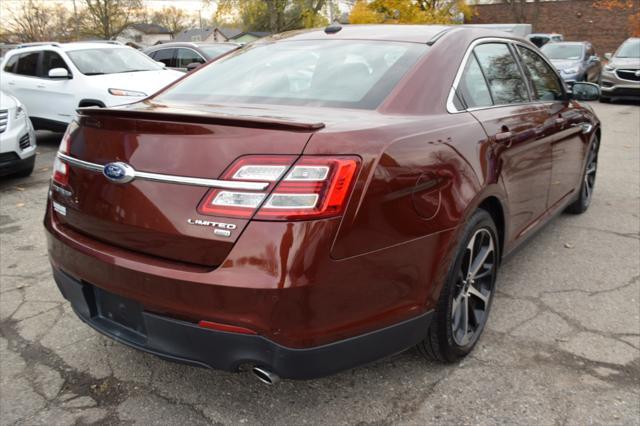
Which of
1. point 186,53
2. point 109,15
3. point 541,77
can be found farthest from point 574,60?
point 109,15

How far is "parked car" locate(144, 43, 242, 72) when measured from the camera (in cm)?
1182

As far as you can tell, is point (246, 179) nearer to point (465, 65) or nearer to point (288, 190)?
point (288, 190)

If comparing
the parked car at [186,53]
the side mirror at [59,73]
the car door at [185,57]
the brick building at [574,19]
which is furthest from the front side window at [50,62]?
the brick building at [574,19]

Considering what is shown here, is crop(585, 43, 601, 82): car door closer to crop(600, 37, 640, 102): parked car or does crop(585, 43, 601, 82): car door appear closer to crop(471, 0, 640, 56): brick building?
crop(600, 37, 640, 102): parked car

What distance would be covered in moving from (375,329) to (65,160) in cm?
148

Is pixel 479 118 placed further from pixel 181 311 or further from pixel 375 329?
pixel 181 311

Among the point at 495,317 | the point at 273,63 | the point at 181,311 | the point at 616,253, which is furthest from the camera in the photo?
the point at 616,253

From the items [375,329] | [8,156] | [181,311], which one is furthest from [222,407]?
[8,156]

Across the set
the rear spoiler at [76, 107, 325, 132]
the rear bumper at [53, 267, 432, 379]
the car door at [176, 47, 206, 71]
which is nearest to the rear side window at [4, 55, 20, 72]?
the car door at [176, 47, 206, 71]

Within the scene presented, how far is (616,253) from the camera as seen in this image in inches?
164

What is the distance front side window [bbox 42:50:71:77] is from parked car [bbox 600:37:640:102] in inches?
506

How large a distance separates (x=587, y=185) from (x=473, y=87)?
9.55ft

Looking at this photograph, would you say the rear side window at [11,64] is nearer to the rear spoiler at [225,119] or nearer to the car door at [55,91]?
the car door at [55,91]

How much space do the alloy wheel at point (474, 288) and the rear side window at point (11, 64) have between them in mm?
9764
